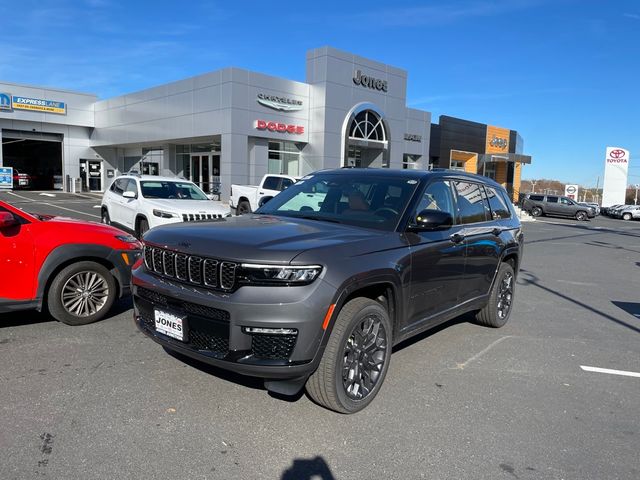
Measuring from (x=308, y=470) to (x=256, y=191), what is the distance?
15.5m

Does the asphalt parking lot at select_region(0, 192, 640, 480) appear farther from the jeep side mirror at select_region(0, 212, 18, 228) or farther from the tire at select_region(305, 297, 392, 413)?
the jeep side mirror at select_region(0, 212, 18, 228)

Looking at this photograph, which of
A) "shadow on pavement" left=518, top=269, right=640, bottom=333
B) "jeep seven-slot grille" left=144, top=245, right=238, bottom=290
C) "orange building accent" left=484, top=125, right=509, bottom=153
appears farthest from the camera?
"orange building accent" left=484, top=125, right=509, bottom=153

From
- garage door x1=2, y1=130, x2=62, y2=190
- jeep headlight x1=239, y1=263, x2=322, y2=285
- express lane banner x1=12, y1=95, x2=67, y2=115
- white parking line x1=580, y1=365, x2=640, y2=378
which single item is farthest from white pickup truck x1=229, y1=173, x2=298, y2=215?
garage door x1=2, y1=130, x2=62, y2=190

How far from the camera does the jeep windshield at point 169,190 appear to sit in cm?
1124

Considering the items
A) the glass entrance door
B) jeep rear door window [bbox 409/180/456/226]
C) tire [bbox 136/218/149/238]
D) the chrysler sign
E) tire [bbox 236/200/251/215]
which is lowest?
tire [bbox 136/218/149/238]

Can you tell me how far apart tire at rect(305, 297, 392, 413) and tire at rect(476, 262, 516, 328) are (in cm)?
237

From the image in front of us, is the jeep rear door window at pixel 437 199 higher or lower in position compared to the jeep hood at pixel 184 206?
higher

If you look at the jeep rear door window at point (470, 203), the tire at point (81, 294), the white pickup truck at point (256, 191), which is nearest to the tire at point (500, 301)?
the jeep rear door window at point (470, 203)

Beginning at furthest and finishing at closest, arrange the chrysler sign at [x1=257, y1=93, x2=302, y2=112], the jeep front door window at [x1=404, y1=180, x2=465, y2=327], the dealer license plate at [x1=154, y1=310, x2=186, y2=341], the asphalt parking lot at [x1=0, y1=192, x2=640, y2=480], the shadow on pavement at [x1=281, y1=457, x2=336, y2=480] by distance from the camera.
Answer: the chrysler sign at [x1=257, y1=93, x2=302, y2=112] < the jeep front door window at [x1=404, y1=180, x2=465, y2=327] < the dealer license plate at [x1=154, y1=310, x2=186, y2=341] < the asphalt parking lot at [x1=0, y1=192, x2=640, y2=480] < the shadow on pavement at [x1=281, y1=457, x2=336, y2=480]

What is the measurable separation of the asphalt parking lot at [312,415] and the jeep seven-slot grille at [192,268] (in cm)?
93

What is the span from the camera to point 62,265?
5.25 meters

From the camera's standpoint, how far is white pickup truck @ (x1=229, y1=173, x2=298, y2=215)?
17641 mm

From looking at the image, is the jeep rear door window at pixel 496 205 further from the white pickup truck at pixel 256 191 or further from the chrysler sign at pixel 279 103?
the chrysler sign at pixel 279 103

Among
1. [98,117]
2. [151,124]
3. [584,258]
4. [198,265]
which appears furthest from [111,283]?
[98,117]
